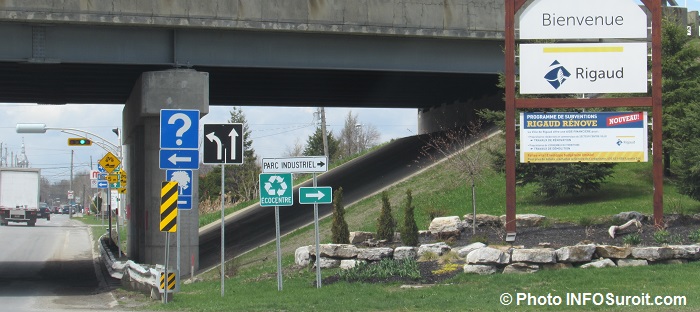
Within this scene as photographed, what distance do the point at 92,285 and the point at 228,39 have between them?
27.2 ft

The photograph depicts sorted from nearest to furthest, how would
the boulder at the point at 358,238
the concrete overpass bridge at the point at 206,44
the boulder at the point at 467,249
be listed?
the boulder at the point at 467,249 < the boulder at the point at 358,238 < the concrete overpass bridge at the point at 206,44

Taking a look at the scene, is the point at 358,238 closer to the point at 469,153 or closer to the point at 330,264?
the point at 330,264

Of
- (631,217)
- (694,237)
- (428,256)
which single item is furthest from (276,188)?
(631,217)

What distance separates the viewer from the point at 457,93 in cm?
4078

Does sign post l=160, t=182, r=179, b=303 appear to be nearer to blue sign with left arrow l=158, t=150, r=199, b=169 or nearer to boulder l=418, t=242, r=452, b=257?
blue sign with left arrow l=158, t=150, r=199, b=169

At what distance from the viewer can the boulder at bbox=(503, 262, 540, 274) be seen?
1723 cm

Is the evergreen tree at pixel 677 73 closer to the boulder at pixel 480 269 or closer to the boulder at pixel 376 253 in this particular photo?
the boulder at pixel 376 253

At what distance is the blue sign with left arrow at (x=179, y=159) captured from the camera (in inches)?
677

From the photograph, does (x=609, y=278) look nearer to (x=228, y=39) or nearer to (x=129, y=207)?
(x=228, y=39)

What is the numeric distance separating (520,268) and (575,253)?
1.09 metres

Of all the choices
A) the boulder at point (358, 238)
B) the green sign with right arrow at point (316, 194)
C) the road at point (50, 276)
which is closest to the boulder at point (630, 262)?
the green sign with right arrow at point (316, 194)

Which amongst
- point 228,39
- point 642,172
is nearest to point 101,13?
point 228,39

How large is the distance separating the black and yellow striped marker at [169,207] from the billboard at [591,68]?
857cm

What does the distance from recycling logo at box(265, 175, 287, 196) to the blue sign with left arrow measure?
162 centimetres
